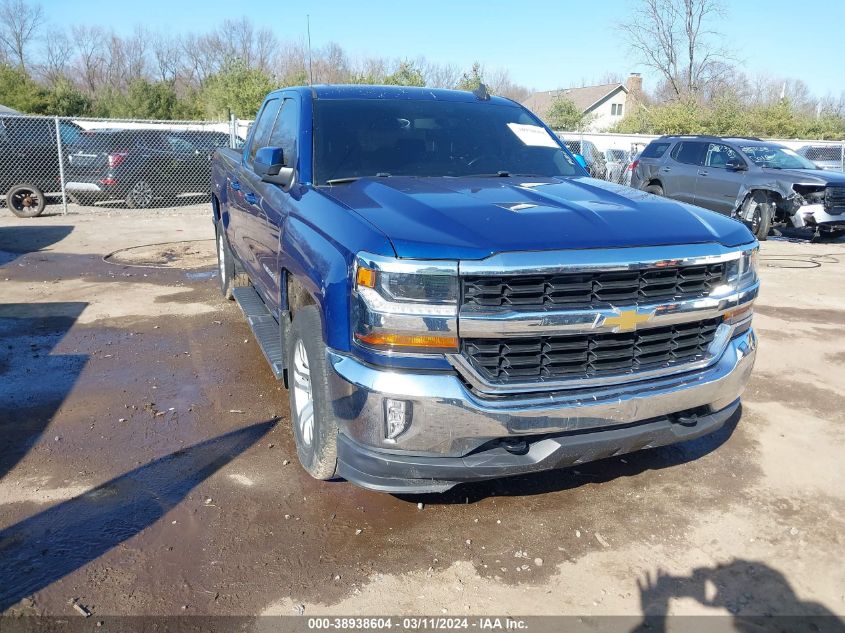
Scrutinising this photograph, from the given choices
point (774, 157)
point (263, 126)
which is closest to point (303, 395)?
point (263, 126)

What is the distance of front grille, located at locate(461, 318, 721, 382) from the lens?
274 centimetres

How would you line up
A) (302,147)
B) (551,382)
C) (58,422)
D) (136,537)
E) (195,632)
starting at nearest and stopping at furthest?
(195,632), (551,382), (136,537), (302,147), (58,422)

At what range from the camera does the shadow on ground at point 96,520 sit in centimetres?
287

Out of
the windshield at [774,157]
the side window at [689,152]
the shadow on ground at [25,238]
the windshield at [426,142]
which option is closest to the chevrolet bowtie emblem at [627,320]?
the windshield at [426,142]

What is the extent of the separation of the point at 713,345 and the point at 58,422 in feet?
12.6

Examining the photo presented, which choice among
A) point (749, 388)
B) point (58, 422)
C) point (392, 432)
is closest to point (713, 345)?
point (392, 432)

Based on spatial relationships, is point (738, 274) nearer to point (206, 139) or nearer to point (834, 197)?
point (834, 197)

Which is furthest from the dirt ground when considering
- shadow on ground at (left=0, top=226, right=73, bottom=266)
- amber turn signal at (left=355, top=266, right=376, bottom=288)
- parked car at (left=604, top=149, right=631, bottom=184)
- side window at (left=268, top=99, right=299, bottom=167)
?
parked car at (left=604, top=149, right=631, bottom=184)

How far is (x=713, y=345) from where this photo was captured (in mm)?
3234

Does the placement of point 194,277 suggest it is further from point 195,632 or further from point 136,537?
point 195,632

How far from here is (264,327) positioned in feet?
15.6

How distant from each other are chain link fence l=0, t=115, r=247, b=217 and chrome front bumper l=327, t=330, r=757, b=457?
13210 millimetres

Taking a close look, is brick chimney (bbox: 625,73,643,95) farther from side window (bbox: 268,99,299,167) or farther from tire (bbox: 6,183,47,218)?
side window (bbox: 268,99,299,167)

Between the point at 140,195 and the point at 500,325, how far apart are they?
1451 cm
